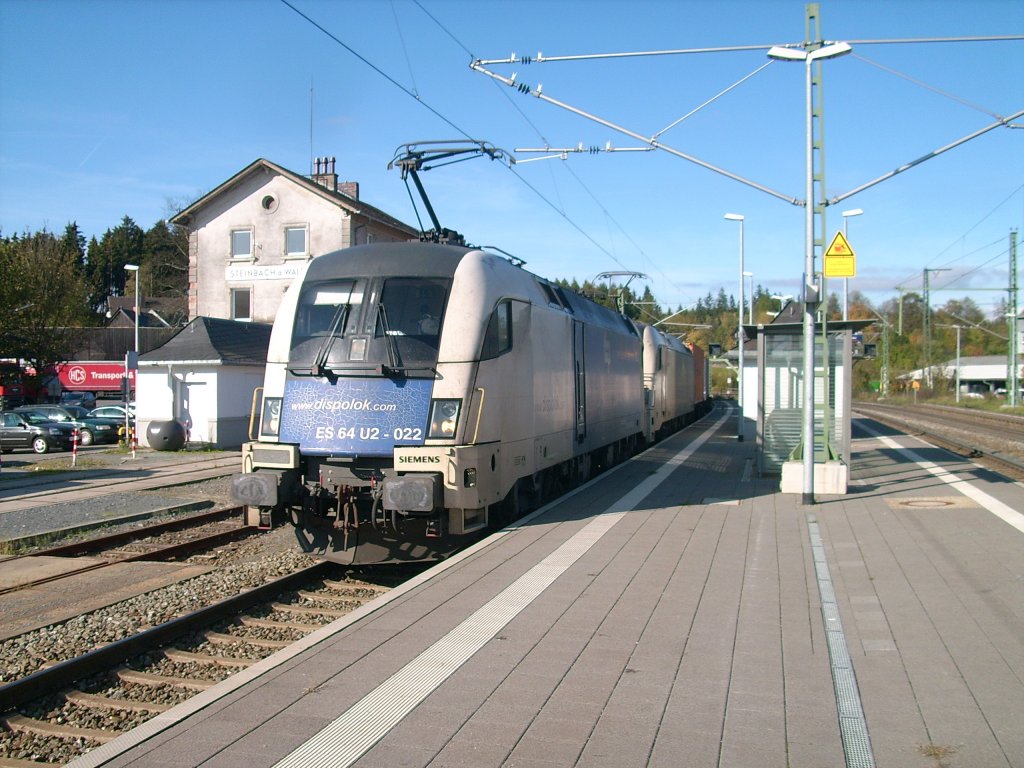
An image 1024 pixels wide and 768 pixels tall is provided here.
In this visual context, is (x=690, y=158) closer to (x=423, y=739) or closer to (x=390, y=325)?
(x=390, y=325)

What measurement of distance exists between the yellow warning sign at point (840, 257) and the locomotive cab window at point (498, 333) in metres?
5.34

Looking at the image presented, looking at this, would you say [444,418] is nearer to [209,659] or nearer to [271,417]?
[271,417]

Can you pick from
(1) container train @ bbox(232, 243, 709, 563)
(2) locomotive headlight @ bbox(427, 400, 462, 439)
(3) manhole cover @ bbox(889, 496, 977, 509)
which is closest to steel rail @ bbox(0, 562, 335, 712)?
(1) container train @ bbox(232, 243, 709, 563)

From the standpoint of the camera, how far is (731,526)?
34.5ft

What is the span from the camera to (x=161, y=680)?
6.18 meters

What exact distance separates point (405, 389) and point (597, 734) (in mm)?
5198

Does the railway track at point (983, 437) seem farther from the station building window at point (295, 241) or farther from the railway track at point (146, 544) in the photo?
the station building window at point (295, 241)

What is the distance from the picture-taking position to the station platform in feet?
13.8

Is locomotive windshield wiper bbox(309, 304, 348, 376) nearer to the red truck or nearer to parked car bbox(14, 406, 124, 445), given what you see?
parked car bbox(14, 406, 124, 445)

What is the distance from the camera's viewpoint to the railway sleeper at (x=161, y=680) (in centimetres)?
611

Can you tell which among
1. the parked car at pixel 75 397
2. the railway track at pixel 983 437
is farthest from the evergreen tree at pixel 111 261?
the railway track at pixel 983 437

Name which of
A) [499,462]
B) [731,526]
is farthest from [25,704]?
[731,526]

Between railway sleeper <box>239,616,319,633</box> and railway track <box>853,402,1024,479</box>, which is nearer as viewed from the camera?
railway sleeper <box>239,616,319,633</box>

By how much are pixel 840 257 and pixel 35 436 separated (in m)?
25.8
